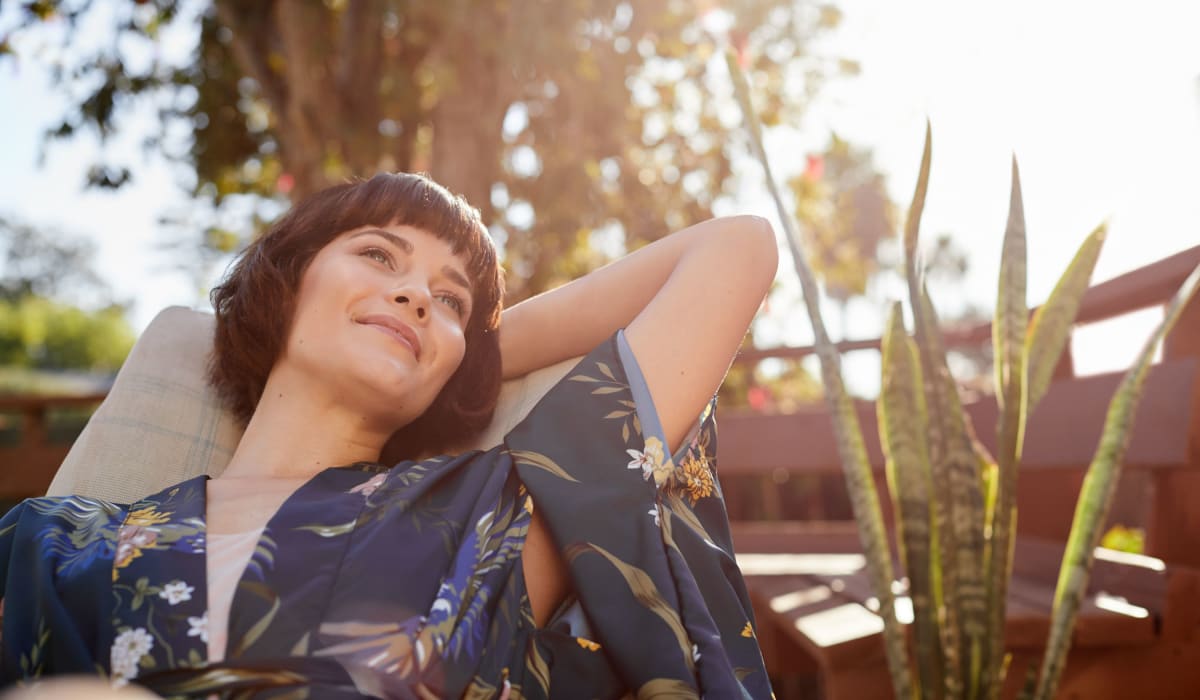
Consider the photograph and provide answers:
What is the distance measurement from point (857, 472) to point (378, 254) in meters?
1.03

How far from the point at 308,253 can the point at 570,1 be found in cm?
310

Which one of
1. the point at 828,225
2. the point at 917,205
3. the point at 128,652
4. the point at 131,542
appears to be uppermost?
the point at 828,225

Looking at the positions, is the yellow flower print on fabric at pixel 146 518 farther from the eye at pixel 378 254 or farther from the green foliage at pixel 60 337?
the green foliage at pixel 60 337

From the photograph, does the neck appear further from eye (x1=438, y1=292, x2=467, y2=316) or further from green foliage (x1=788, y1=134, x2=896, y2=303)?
green foliage (x1=788, y1=134, x2=896, y2=303)

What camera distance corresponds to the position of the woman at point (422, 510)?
4.09 ft

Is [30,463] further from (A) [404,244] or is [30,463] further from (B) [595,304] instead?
(B) [595,304]

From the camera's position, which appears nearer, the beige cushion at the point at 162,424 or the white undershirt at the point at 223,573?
the white undershirt at the point at 223,573

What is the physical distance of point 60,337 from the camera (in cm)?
3744

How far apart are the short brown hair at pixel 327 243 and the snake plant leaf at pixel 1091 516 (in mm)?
1197

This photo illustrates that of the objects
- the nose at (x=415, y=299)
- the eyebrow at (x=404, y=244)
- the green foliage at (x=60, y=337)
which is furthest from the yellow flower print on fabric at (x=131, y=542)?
the green foliage at (x=60, y=337)

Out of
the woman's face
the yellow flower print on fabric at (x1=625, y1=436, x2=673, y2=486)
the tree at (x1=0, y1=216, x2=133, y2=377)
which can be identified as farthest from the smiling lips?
the tree at (x1=0, y1=216, x2=133, y2=377)

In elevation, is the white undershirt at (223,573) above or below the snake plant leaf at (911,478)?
below

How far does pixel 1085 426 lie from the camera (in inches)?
89.7

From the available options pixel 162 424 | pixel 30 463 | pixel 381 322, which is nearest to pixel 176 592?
pixel 381 322
